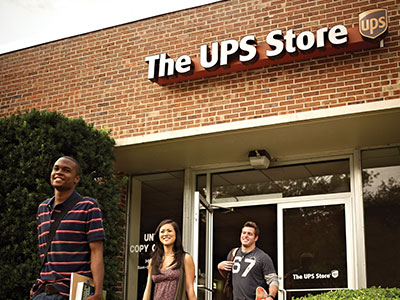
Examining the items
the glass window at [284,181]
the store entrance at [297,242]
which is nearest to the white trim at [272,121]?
the store entrance at [297,242]

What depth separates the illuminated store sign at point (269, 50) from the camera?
25.9 feet

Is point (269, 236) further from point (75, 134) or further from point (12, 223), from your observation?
point (12, 223)

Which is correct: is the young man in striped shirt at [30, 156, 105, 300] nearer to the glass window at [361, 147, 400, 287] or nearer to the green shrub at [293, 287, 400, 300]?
the green shrub at [293, 287, 400, 300]

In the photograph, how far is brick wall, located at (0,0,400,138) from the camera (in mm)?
8102

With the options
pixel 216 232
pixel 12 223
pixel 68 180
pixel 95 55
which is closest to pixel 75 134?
pixel 12 223

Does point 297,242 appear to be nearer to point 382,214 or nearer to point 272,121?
point 382,214

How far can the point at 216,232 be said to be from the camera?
32.2ft

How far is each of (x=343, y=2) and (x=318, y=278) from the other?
4073 millimetres

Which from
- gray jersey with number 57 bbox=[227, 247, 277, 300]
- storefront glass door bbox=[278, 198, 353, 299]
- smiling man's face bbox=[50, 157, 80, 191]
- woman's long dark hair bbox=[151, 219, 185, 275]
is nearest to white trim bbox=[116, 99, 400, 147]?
storefront glass door bbox=[278, 198, 353, 299]

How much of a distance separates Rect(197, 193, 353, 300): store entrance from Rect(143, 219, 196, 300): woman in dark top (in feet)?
8.21

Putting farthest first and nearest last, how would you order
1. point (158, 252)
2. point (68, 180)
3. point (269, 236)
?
1. point (269, 236)
2. point (158, 252)
3. point (68, 180)

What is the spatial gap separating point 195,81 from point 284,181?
2206mm

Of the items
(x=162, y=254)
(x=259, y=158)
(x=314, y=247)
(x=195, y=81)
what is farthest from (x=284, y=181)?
(x=162, y=254)

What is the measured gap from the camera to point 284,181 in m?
9.59
